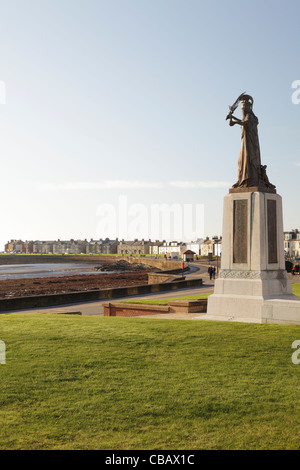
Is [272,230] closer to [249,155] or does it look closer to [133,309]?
[249,155]

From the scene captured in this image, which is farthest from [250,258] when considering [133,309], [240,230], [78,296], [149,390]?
[78,296]

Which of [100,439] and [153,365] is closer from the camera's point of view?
[100,439]

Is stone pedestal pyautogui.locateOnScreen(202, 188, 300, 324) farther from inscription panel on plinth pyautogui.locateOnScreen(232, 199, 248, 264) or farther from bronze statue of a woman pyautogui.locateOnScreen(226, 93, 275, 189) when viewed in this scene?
bronze statue of a woman pyautogui.locateOnScreen(226, 93, 275, 189)

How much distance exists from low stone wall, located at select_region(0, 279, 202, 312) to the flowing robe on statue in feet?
48.6

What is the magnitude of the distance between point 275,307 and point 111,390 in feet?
24.7

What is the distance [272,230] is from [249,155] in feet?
9.07

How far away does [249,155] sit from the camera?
15266mm

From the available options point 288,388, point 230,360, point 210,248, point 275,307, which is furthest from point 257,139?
point 210,248

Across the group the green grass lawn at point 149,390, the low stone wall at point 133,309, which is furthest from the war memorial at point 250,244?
the green grass lawn at point 149,390

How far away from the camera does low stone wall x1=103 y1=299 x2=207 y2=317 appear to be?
57.5 feet

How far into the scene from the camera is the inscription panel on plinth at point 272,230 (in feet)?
48.4

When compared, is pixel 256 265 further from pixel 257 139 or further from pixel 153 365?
pixel 153 365
